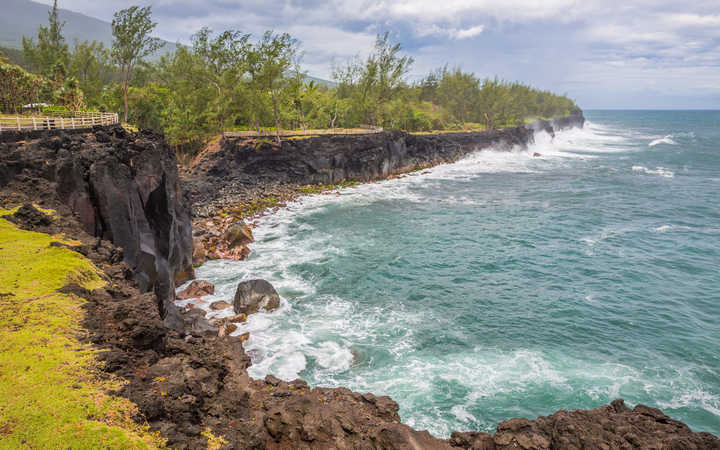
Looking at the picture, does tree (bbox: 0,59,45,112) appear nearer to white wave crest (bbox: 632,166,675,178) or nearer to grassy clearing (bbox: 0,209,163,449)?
grassy clearing (bbox: 0,209,163,449)

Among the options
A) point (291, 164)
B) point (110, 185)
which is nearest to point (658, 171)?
point (291, 164)

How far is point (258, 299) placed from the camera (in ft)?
89.4

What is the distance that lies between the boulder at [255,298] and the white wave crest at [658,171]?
8600 centimetres

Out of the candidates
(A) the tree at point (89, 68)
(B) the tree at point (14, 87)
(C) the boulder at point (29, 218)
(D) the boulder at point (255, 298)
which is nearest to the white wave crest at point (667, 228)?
(D) the boulder at point (255, 298)

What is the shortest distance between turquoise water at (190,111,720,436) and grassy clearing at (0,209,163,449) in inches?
441

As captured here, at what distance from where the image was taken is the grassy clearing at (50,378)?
8.10 meters

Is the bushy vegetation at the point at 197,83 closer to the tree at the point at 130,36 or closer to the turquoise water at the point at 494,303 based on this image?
the tree at the point at 130,36

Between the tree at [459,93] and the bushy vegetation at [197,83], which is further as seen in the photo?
the tree at [459,93]

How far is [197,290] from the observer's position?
96.2 ft

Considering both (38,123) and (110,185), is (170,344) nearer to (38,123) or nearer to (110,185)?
(110,185)

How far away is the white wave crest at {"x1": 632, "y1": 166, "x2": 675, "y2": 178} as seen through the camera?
3157 inches

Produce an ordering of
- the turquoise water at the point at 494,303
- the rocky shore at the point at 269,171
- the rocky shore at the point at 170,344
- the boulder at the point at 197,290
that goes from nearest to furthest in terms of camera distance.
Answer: the rocky shore at the point at 170,344, the turquoise water at the point at 494,303, the boulder at the point at 197,290, the rocky shore at the point at 269,171

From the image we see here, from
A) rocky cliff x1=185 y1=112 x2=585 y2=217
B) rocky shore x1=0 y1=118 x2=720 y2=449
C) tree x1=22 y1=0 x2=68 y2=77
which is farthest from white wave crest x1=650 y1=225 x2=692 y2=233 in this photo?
tree x1=22 y1=0 x2=68 y2=77

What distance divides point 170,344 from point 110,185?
13267 millimetres
